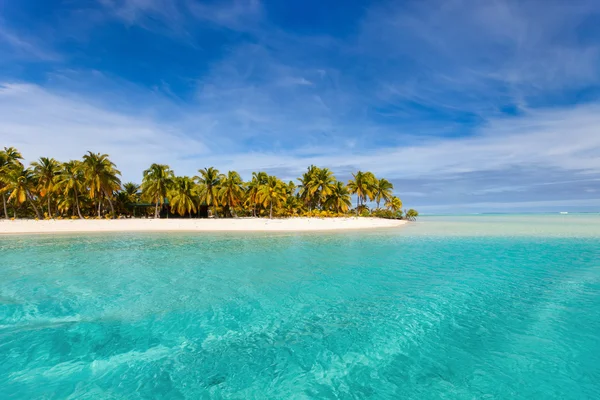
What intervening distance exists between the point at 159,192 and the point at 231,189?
12.0 m

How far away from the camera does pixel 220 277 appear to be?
11.9m

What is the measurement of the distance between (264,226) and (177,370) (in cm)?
3537

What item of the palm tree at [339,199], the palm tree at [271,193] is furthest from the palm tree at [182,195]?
the palm tree at [339,199]

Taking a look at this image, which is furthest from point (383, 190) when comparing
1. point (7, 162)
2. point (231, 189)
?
point (7, 162)

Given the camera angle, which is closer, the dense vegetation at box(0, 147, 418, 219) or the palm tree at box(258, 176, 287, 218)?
the dense vegetation at box(0, 147, 418, 219)

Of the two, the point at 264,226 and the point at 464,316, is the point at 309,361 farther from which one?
the point at 264,226

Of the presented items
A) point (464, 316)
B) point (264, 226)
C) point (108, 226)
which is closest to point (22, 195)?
point (108, 226)

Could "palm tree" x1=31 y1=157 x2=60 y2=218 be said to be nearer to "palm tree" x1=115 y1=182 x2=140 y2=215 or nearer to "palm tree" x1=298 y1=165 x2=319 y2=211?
"palm tree" x1=115 y1=182 x2=140 y2=215

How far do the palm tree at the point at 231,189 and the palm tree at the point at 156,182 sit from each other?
9.08m

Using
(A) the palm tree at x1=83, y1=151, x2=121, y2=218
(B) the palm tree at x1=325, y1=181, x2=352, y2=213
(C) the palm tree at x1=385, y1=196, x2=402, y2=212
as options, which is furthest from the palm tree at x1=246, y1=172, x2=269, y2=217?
(C) the palm tree at x1=385, y1=196, x2=402, y2=212

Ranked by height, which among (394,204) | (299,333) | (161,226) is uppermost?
(394,204)

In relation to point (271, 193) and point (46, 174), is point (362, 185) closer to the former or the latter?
point (271, 193)

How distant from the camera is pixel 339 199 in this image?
66375 millimetres

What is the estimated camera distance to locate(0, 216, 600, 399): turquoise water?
15.7 feet
